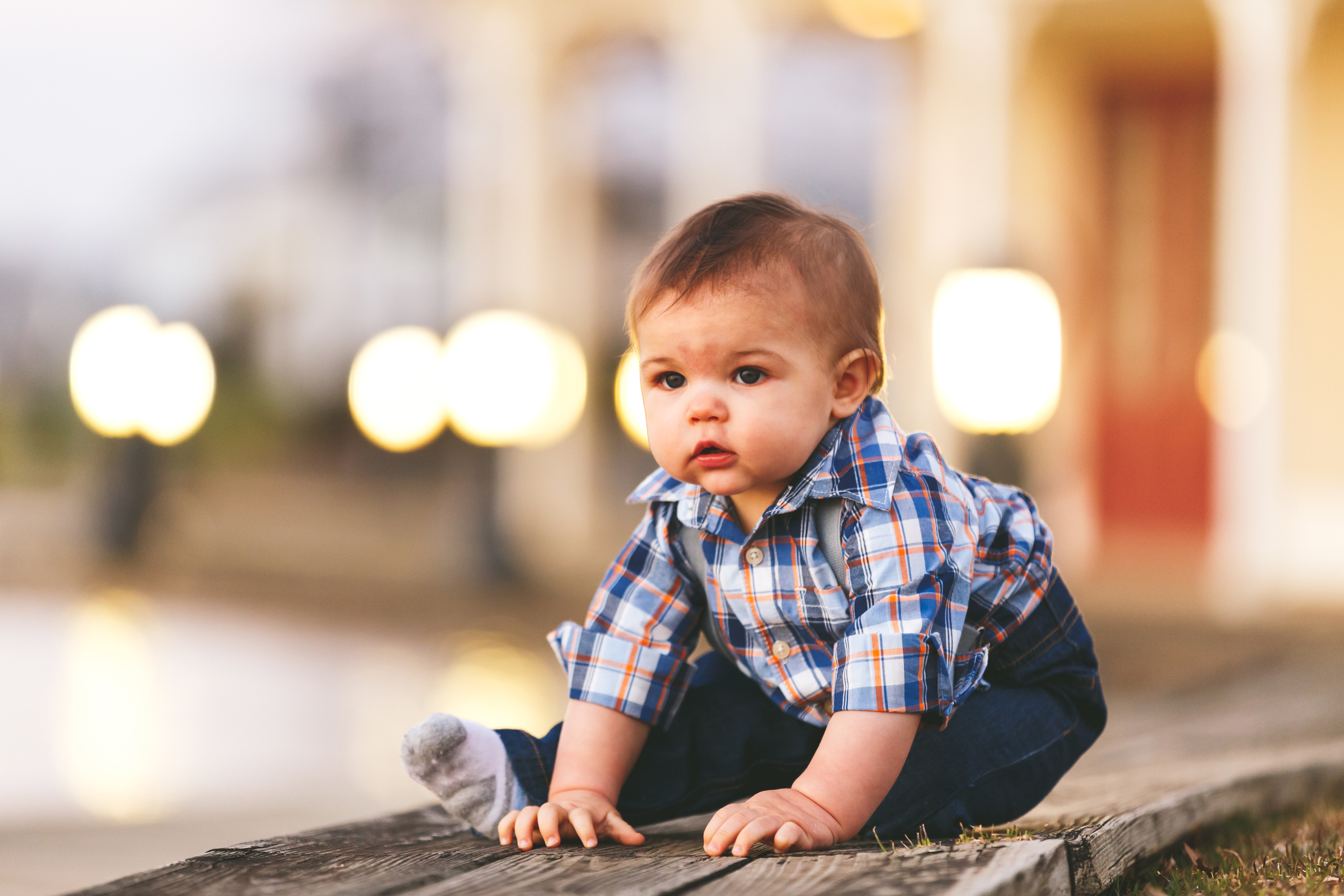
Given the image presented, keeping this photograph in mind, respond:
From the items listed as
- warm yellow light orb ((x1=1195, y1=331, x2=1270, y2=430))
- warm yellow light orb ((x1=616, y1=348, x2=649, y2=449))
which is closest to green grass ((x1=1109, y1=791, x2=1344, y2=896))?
warm yellow light orb ((x1=616, y1=348, x2=649, y2=449))

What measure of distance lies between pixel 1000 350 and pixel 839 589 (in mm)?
3958

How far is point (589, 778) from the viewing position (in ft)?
5.95

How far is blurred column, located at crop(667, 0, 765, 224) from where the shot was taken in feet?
25.7

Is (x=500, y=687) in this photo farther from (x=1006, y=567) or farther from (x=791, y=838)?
(x=791, y=838)

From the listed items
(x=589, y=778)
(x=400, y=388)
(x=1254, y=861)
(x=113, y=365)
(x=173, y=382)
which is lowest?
(x=1254, y=861)

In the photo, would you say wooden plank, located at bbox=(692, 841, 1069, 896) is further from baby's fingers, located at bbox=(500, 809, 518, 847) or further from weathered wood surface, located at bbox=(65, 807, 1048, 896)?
baby's fingers, located at bbox=(500, 809, 518, 847)

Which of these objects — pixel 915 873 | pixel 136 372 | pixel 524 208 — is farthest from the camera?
pixel 136 372

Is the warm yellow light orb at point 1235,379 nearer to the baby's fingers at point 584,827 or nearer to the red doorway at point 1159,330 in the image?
the red doorway at point 1159,330

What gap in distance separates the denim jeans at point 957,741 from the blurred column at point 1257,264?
5.07 metres

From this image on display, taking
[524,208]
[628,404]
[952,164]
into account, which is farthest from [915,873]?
[524,208]

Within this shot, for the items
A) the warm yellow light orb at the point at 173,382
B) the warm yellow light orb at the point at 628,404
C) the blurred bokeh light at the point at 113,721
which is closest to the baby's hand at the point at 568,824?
the blurred bokeh light at the point at 113,721

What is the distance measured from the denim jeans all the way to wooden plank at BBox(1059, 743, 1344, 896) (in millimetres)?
138

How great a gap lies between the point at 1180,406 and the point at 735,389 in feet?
21.2

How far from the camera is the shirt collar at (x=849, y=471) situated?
1.72 metres
